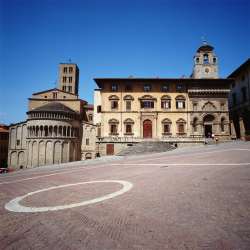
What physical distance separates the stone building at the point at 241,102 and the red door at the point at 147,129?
58.8 feet

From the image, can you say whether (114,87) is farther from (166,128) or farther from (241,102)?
(241,102)

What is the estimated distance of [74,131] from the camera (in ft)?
147

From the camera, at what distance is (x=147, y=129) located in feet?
130

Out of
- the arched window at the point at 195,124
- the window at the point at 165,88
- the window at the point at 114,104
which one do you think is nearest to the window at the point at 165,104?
the window at the point at 165,88

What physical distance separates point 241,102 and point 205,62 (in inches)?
470

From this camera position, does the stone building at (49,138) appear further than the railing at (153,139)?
Yes

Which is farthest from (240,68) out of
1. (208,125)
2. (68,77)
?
(68,77)

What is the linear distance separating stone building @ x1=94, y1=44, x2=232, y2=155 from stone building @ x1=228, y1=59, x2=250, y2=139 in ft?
12.1

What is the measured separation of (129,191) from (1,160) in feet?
204

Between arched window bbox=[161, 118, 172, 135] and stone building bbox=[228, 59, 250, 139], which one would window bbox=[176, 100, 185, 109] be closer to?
arched window bbox=[161, 118, 172, 135]

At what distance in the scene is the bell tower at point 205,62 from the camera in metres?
42.0

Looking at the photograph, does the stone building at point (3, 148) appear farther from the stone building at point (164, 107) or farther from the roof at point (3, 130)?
the stone building at point (164, 107)

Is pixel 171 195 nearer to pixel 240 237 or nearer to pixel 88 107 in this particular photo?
pixel 240 237

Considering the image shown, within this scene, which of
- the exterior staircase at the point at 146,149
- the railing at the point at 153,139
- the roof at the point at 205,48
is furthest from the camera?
the roof at the point at 205,48
